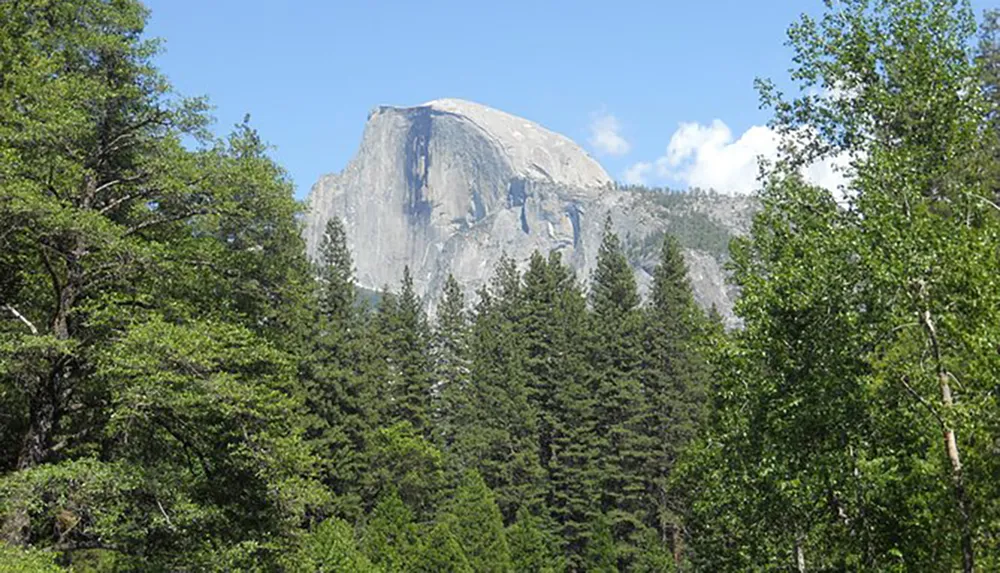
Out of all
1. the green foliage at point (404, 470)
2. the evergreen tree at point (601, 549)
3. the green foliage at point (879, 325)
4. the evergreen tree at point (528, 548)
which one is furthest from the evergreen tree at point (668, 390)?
the green foliage at point (879, 325)

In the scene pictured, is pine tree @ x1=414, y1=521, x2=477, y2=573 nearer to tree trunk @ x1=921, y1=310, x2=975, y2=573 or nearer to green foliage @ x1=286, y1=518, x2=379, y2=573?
green foliage @ x1=286, y1=518, x2=379, y2=573

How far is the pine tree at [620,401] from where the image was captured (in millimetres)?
44219

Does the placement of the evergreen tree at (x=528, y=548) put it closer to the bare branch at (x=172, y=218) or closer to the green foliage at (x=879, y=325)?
the green foliage at (x=879, y=325)

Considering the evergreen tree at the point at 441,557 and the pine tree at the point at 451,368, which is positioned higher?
the pine tree at the point at 451,368

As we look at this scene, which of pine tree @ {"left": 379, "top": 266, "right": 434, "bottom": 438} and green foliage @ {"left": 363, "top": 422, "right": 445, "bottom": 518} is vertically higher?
pine tree @ {"left": 379, "top": 266, "right": 434, "bottom": 438}

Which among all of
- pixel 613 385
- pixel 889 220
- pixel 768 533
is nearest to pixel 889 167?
pixel 889 220

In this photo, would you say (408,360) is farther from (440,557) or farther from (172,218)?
(172,218)

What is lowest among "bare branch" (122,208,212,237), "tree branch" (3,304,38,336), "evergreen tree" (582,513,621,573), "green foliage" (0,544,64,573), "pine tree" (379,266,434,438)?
"evergreen tree" (582,513,621,573)

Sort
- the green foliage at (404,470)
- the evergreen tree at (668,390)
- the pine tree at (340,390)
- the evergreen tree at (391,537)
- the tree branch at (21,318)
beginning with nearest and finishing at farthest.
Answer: the tree branch at (21,318), the evergreen tree at (391,537), the pine tree at (340,390), the green foliage at (404,470), the evergreen tree at (668,390)

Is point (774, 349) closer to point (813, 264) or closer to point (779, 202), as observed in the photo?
point (813, 264)

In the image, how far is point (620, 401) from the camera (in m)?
47.8

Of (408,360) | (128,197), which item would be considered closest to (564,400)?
(408,360)

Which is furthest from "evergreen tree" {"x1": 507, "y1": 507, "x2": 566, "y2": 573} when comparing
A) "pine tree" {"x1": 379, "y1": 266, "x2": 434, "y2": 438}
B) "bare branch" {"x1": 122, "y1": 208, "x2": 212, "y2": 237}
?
"bare branch" {"x1": 122, "y1": 208, "x2": 212, "y2": 237}

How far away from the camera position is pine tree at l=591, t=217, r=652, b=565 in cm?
4422
